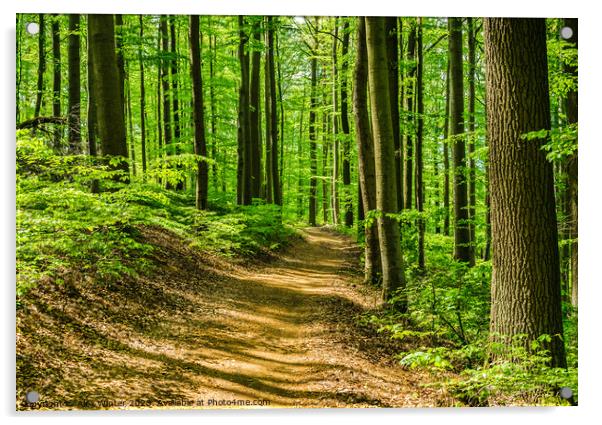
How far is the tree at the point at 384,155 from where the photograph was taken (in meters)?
7.04

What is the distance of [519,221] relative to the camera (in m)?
4.49

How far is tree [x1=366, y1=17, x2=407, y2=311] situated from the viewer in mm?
7043

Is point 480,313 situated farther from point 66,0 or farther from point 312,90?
point 312,90

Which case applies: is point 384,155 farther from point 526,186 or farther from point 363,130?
point 526,186

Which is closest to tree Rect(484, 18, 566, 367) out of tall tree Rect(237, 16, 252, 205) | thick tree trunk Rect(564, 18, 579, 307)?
thick tree trunk Rect(564, 18, 579, 307)

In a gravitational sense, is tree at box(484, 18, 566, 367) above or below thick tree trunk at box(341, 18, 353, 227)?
below

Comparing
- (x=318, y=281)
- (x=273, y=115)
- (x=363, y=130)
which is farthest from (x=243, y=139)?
(x=363, y=130)

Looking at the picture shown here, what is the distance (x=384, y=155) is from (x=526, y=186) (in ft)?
9.67

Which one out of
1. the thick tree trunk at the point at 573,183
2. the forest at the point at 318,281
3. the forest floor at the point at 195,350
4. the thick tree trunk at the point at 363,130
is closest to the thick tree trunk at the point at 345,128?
the thick tree trunk at the point at 363,130

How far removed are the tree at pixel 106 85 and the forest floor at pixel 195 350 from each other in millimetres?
2188

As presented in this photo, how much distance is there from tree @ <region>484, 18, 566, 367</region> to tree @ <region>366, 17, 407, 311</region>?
2.55 m

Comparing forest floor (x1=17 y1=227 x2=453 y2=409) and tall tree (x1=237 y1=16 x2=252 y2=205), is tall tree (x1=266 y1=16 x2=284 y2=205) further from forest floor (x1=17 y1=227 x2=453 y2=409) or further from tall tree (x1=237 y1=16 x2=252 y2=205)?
forest floor (x1=17 y1=227 x2=453 y2=409)

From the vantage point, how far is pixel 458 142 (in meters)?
9.69

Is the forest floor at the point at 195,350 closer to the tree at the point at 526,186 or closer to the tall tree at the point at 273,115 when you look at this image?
the tree at the point at 526,186
